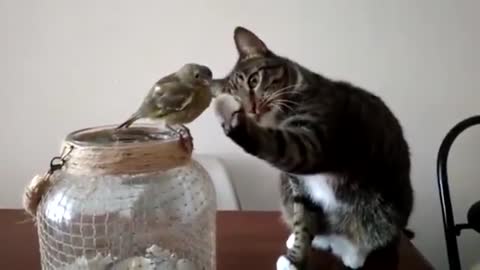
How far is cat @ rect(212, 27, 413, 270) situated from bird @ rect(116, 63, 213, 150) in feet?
0.07

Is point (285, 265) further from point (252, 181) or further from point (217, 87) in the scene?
point (252, 181)

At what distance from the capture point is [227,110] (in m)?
0.56

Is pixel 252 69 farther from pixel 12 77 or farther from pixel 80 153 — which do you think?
pixel 12 77

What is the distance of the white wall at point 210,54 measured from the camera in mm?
1242

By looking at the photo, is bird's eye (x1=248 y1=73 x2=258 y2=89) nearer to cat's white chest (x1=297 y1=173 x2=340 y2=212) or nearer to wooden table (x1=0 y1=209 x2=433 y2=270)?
cat's white chest (x1=297 y1=173 x2=340 y2=212)

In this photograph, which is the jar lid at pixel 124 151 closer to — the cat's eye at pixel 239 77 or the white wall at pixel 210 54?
the cat's eye at pixel 239 77

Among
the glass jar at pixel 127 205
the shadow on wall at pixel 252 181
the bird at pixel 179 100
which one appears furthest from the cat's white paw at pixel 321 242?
the shadow on wall at pixel 252 181

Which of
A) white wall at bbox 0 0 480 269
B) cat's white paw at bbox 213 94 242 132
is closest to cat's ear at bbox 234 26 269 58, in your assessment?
cat's white paw at bbox 213 94 242 132

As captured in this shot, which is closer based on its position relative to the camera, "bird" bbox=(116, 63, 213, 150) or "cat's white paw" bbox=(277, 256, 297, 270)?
"bird" bbox=(116, 63, 213, 150)

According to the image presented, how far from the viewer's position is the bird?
58 cm

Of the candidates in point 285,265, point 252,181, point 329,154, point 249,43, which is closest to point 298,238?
point 285,265

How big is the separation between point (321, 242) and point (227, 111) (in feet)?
0.99

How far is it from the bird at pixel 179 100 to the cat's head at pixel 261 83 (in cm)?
5

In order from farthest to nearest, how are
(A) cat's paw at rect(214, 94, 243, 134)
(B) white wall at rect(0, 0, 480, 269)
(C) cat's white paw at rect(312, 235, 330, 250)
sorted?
(B) white wall at rect(0, 0, 480, 269) < (C) cat's white paw at rect(312, 235, 330, 250) < (A) cat's paw at rect(214, 94, 243, 134)
